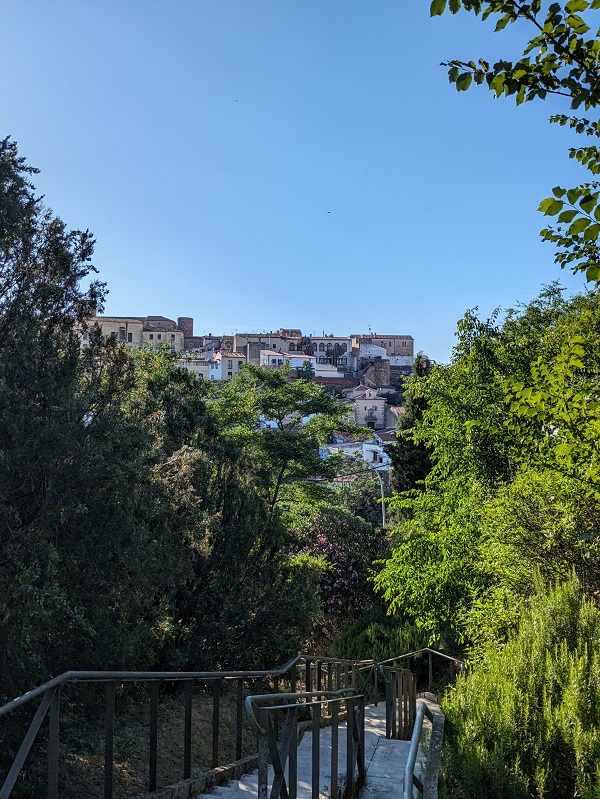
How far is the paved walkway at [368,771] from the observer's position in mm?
5613

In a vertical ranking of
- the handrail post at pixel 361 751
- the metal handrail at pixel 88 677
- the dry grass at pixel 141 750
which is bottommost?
the dry grass at pixel 141 750

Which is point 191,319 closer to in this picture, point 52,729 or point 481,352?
point 481,352

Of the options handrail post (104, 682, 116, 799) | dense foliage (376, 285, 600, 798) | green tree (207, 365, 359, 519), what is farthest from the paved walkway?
green tree (207, 365, 359, 519)

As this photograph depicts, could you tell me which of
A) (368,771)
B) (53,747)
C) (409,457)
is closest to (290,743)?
(53,747)

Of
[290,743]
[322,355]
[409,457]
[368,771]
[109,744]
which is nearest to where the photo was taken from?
[290,743]

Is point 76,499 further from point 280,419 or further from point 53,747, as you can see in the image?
point 280,419

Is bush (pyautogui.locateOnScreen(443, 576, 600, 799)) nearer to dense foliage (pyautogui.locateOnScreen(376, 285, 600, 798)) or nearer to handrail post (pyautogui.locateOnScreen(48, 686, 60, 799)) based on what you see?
dense foliage (pyautogui.locateOnScreen(376, 285, 600, 798))

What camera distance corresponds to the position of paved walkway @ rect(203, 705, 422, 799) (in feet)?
18.4

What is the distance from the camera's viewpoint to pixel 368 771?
6.62m

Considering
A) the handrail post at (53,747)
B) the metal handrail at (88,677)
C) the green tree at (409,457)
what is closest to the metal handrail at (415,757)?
the metal handrail at (88,677)

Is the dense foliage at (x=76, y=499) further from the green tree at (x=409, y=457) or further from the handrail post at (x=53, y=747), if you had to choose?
the green tree at (x=409, y=457)

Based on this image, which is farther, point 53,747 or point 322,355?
point 322,355

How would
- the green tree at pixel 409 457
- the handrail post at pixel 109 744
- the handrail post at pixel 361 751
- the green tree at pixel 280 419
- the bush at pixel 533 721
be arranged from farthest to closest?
1. the green tree at pixel 409 457
2. the green tree at pixel 280 419
3. the handrail post at pixel 361 751
4. the bush at pixel 533 721
5. the handrail post at pixel 109 744

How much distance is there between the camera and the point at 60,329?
6836 millimetres
